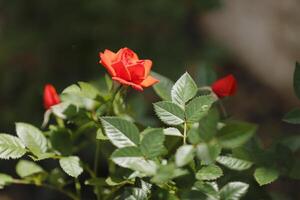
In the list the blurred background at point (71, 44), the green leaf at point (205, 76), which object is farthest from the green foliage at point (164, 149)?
the blurred background at point (71, 44)

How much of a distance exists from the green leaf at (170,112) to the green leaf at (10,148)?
0.26 metres

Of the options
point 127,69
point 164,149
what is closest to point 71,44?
point 127,69

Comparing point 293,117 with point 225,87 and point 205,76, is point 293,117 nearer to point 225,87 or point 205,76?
point 225,87

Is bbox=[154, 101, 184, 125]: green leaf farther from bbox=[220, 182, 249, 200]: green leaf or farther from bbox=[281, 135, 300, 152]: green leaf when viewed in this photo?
bbox=[281, 135, 300, 152]: green leaf

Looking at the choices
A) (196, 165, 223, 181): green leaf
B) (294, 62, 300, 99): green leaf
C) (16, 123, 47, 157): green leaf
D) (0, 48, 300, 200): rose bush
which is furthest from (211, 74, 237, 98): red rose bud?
(16, 123, 47, 157): green leaf

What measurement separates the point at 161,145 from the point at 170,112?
0.26 feet

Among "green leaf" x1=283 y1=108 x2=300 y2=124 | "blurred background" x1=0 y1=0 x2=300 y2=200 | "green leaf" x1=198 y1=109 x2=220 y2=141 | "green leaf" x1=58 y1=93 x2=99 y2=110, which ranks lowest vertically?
"blurred background" x1=0 y1=0 x2=300 y2=200

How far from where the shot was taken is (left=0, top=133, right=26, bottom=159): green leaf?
0.96 metres

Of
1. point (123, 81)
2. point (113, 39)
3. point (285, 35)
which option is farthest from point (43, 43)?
point (123, 81)

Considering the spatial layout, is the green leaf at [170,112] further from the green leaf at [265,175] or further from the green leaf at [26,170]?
the green leaf at [26,170]

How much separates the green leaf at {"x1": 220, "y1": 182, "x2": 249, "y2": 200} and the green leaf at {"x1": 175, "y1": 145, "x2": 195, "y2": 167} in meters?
0.12

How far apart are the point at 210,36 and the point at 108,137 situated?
302cm

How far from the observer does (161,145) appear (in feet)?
2.77

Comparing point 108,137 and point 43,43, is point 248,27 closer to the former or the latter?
point 43,43
